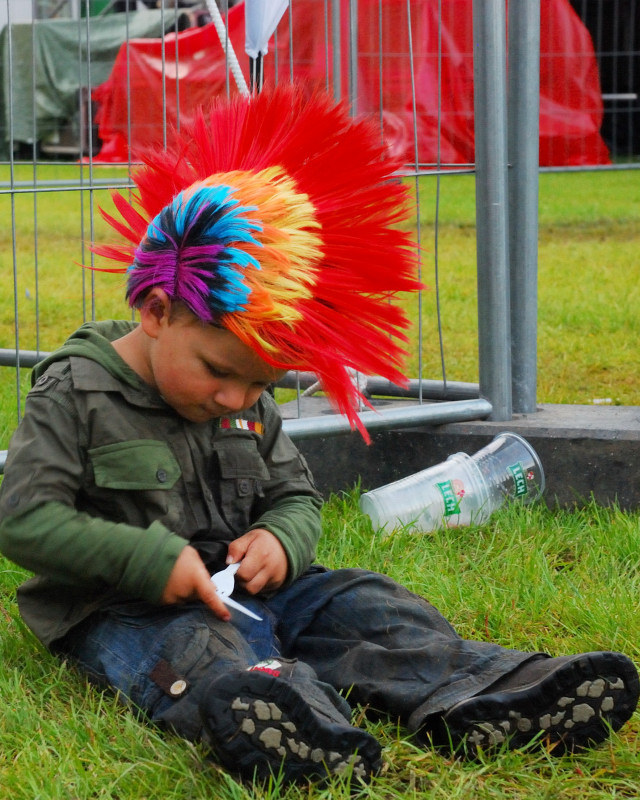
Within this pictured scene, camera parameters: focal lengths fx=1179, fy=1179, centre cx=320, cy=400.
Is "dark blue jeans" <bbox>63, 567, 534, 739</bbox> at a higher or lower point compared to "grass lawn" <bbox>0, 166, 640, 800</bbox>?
higher

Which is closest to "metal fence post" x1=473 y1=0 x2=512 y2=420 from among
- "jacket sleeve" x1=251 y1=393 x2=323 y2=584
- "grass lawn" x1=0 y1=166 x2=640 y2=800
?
"grass lawn" x1=0 y1=166 x2=640 y2=800

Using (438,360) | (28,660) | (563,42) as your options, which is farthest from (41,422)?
(563,42)

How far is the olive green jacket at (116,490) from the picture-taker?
1926 millimetres

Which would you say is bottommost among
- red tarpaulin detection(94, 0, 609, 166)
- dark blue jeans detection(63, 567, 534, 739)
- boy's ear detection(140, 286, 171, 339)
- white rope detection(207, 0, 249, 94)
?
dark blue jeans detection(63, 567, 534, 739)

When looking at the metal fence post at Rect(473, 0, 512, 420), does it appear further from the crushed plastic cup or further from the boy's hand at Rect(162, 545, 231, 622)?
the boy's hand at Rect(162, 545, 231, 622)

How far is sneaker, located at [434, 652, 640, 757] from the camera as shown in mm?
1861

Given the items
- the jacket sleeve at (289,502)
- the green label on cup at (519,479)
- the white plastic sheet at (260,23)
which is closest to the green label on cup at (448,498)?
the green label on cup at (519,479)

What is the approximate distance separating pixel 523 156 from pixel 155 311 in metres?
1.81

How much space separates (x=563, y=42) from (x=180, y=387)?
1087 centimetres

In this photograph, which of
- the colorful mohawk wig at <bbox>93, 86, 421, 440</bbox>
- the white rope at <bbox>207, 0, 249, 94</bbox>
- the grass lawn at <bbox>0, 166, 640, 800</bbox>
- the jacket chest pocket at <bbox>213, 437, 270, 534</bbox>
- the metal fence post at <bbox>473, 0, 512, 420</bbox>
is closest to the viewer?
the grass lawn at <bbox>0, 166, 640, 800</bbox>

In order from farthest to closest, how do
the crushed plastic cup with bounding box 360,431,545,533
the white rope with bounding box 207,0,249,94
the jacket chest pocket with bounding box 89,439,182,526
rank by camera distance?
the crushed plastic cup with bounding box 360,431,545,533
the white rope with bounding box 207,0,249,94
the jacket chest pocket with bounding box 89,439,182,526

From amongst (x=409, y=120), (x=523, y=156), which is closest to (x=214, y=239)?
(x=523, y=156)

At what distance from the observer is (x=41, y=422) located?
2018mm

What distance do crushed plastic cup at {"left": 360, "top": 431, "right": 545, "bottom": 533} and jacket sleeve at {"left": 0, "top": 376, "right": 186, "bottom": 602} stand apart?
1.14m
